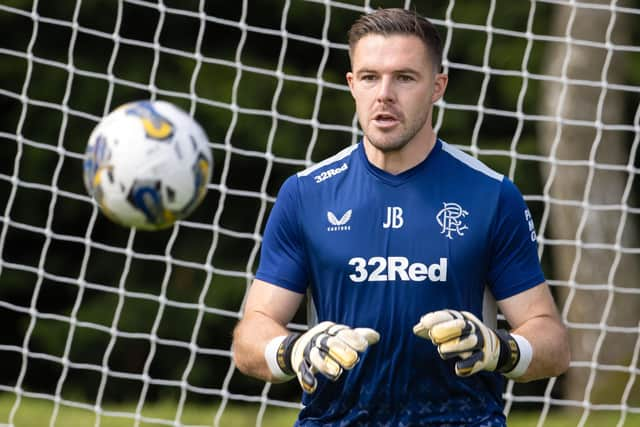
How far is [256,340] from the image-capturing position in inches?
159

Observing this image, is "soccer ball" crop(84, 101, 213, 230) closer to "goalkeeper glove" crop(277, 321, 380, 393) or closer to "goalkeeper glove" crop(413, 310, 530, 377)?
"goalkeeper glove" crop(277, 321, 380, 393)

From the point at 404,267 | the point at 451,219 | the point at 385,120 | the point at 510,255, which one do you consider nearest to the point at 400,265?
the point at 404,267

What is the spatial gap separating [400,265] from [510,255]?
0.35 metres

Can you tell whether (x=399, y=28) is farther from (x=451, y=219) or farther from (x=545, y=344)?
(x=545, y=344)

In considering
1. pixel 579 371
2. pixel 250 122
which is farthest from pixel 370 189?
pixel 250 122

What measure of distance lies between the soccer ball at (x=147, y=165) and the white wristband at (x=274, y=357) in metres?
0.51

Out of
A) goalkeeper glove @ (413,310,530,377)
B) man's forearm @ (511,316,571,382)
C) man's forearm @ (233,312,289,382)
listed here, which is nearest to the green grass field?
man's forearm @ (233,312,289,382)

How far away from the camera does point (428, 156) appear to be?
4.18 meters

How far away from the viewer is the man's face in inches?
157

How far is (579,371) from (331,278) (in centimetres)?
502

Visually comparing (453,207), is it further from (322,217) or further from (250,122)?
(250,122)

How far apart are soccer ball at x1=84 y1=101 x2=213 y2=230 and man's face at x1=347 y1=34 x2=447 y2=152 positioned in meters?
0.57

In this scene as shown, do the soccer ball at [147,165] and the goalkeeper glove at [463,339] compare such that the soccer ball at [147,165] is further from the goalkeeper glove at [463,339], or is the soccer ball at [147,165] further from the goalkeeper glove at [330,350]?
the goalkeeper glove at [463,339]

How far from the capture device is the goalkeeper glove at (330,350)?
3.53 metres
